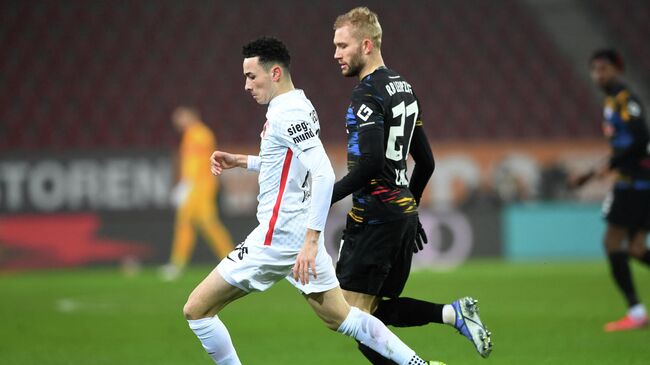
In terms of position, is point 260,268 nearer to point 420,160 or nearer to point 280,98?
point 280,98

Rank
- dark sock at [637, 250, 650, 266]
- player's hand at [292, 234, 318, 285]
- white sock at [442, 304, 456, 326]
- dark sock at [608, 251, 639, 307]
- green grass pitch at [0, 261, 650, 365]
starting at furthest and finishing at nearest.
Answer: dark sock at [637, 250, 650, 266] < dark sock at [608, 251, 639, 307] < green grass pitch at [0, 261, 650, 365] < white sock at [442, 304, 456, 326] < player's hand at [292, 234, 318, 285]

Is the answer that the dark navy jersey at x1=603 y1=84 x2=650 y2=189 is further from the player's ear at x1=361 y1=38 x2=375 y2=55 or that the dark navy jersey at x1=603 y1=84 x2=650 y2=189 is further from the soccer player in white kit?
the soccer player in white kit

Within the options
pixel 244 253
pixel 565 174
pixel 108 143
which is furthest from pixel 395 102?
pixel 108 143

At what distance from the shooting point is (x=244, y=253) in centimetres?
537

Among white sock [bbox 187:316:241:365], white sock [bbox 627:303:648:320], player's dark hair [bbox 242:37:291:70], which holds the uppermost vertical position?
player's dark hair [bbox 242:37:291:70]

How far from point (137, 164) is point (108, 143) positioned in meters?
2.76

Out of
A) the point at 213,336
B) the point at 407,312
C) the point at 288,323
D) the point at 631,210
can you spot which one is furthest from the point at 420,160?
the point at 288,323

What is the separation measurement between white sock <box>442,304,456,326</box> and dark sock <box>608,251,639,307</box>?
11.2ft

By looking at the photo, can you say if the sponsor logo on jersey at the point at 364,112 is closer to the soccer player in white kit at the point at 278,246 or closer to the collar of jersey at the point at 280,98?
the soccer player in white kit at the point at 278,246

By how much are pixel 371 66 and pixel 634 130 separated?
13.9 ft

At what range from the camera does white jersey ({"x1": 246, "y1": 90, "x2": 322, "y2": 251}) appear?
5320mm

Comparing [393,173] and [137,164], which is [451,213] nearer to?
[137,164]

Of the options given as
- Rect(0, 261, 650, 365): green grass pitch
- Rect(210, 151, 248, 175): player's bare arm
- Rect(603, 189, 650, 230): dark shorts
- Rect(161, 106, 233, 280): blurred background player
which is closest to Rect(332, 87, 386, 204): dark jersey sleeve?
Rect(210, 151, 248, 175): player's bare arm

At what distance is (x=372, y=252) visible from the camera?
18.3 feet
